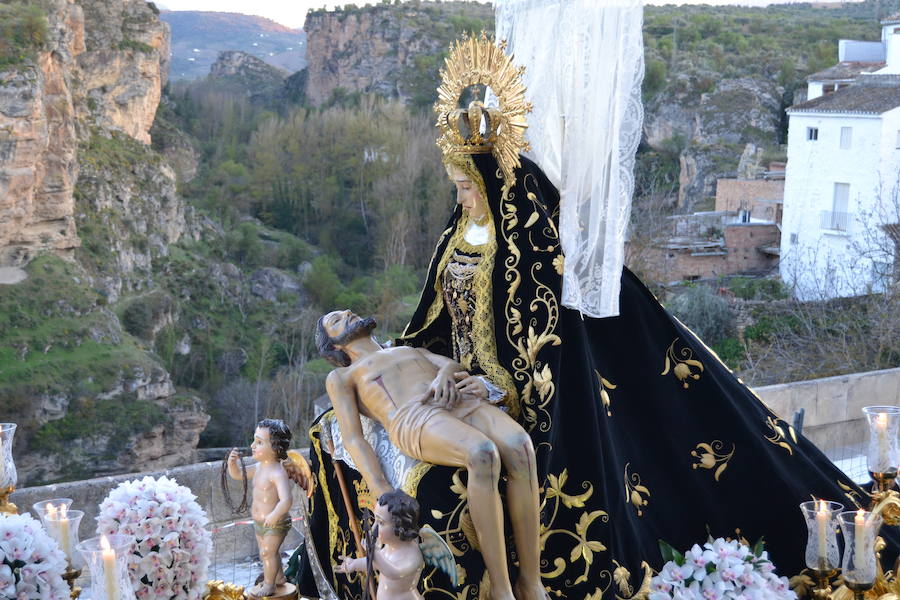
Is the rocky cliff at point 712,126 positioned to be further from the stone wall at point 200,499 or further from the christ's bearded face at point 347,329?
the christ's bearded face at point 347,329

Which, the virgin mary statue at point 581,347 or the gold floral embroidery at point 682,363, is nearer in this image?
the virgin mary statue at point 581,347

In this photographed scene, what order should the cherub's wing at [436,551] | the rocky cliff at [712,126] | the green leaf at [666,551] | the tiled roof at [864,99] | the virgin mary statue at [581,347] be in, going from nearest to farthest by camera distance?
the cherub's wing at [436,551] → the virgin mary statue at [581,347] → the green leaf at [666,551] → the tiled roof at [864,99] → the rocky cliff at [712,126]

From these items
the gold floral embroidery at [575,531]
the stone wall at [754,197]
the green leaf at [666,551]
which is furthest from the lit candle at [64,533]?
the stone wall at [754,197]

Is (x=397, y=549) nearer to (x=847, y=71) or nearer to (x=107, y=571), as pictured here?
(x=107, y=571)

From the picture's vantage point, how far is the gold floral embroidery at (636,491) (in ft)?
12.9

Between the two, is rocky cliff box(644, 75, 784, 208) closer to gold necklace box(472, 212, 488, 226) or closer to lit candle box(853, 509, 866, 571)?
gold necklace box(472, 212, 488, 226)

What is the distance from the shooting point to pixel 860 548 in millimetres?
3533

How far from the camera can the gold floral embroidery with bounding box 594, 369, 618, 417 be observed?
12.9 ft

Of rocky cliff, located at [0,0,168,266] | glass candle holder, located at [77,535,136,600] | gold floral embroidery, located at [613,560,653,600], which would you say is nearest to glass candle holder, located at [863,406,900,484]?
gold floral embroidery, located at [613,560,653,600]

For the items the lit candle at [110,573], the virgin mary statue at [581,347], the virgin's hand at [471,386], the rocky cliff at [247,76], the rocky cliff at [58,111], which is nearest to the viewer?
the lit candle at [110,573]

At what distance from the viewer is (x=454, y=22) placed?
5831cm

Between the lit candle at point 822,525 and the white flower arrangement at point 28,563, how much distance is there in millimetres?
2339

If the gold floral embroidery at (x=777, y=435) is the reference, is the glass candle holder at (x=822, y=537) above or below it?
below

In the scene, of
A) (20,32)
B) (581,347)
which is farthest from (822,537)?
(20,32)
